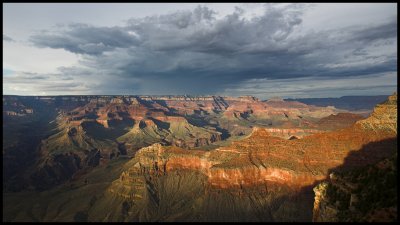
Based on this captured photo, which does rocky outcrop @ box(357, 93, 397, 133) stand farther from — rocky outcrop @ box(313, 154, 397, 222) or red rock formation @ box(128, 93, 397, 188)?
rocky outcrop @ box(313, 154, 397, 222)

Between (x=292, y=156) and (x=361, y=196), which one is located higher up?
(x=361, y=196)

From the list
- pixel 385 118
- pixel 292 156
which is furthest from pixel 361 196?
pixel 385 118

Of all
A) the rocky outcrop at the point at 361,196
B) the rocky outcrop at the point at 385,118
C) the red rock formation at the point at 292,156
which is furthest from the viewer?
the rocky outcrop at the point at 385,118

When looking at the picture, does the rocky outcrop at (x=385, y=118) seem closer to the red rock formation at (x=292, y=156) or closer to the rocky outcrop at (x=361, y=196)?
the red rock formation at (x=292, y=156)

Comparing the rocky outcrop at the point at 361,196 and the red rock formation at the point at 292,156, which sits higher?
the rocky outcrop at the point at 361,196

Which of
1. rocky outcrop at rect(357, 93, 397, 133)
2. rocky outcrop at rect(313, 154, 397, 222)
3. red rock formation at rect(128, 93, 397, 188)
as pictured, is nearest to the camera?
rocky outcrop at rect(313, 154, 397, 222)

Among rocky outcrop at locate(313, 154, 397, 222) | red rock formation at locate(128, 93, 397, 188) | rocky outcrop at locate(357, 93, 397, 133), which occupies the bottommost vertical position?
red rock formation at locate(128, 93, 397, 188)

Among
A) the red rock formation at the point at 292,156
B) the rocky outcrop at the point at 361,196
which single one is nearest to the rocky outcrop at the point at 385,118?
the red rock formation at the point at 292,156

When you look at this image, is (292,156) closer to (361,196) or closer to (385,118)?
(385,118)

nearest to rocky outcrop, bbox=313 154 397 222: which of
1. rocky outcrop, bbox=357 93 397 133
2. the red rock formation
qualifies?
the red rock formation

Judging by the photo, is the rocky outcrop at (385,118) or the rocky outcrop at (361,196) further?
the rocky outcrop at (385,118)

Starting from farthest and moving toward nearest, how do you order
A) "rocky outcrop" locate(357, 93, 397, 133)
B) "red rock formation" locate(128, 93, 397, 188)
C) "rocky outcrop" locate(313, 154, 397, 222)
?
"rocky outcrop" locate(357, 93, 397, 133)
"red rock formation" locate(128, 93, 397, 188)
"rocky outcrop" locate(313, 154, 397, 222)
